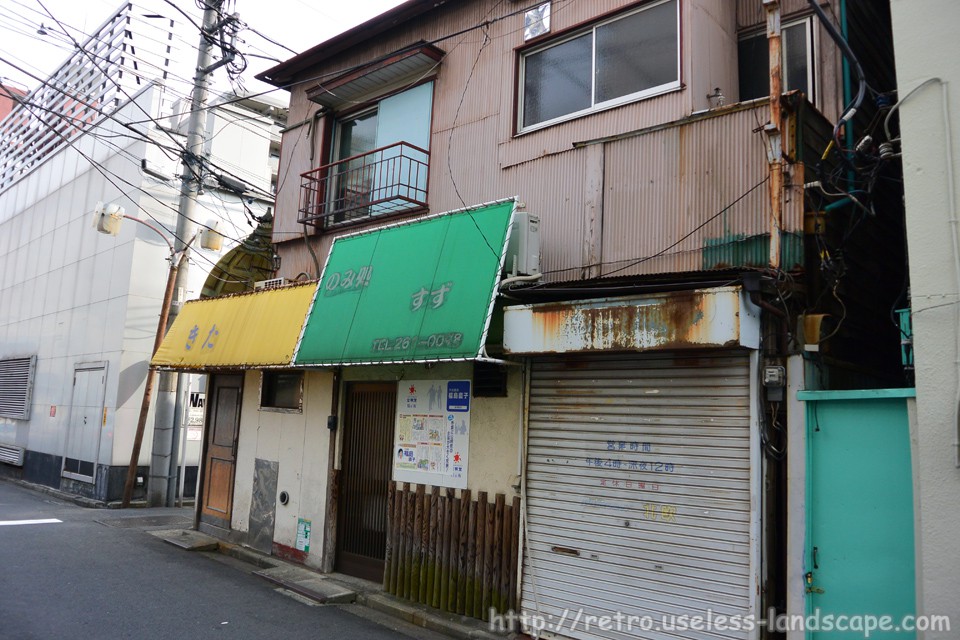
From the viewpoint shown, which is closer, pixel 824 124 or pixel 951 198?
pixel 951 198

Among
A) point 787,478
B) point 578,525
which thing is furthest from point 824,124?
point 578,525

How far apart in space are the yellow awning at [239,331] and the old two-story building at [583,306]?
8 cm

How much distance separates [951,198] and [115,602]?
9.38 m

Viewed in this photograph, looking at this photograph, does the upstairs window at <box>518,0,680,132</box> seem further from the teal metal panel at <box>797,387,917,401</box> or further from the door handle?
the door handle

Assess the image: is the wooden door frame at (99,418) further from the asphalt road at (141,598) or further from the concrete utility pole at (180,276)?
the asphalt road at (141,598)

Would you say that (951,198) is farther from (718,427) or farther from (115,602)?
(115,602)

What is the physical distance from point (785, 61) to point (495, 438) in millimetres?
5562

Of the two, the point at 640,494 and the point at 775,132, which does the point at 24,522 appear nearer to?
the point at 640,494

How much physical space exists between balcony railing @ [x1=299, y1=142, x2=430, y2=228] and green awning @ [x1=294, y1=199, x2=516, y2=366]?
1051 millimetres

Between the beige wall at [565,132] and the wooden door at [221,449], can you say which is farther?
the wooden door at [221,449]

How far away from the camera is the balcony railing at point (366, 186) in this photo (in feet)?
33.0

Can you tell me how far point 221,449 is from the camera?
40.8 feet

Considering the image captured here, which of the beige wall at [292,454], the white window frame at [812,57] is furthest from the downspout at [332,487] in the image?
the white window frame at [812,57]

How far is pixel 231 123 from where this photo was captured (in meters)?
17.8
